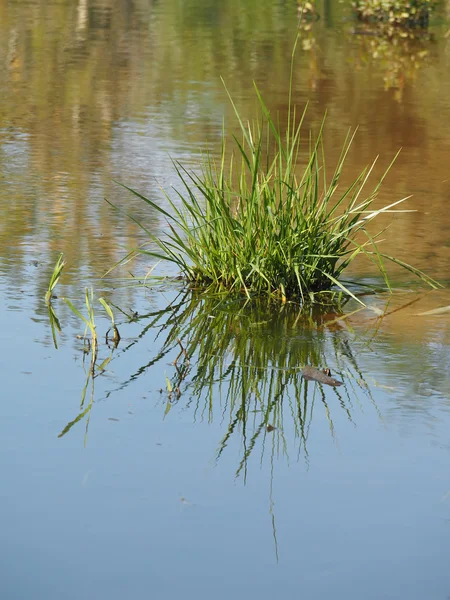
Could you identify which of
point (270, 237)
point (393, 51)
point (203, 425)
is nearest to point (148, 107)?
point (270, 237)

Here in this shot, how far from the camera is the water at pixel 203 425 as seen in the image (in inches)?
126

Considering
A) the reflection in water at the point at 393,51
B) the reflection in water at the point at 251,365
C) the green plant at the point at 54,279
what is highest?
the reflection in water at the point at 393,51

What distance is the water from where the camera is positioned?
126 inches

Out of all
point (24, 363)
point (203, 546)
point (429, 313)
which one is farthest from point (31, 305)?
point (203, 546)

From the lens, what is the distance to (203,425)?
13.7 ft

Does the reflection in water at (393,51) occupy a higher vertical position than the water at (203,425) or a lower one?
higher

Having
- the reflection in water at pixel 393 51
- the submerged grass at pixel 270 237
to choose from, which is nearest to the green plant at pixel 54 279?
the submerged grass at pixel 270 237

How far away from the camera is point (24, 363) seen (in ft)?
15.5

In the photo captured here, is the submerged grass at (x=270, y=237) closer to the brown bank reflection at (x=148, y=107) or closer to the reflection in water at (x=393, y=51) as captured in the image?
the brown bank reflection at (x=148, y=107)

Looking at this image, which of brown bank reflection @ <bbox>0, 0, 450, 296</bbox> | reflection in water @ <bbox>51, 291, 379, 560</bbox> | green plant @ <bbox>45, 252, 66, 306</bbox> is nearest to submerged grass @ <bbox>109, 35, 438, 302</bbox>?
reflection in water @ <bbox>51, 291, 379, 560</bbox>

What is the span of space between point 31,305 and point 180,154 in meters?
4.10

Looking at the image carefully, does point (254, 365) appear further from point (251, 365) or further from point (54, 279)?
point (54, 279)

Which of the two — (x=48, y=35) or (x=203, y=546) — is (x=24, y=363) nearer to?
(x=203, y=546)

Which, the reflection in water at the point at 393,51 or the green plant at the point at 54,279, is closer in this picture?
the green plant at the point at 54,279
